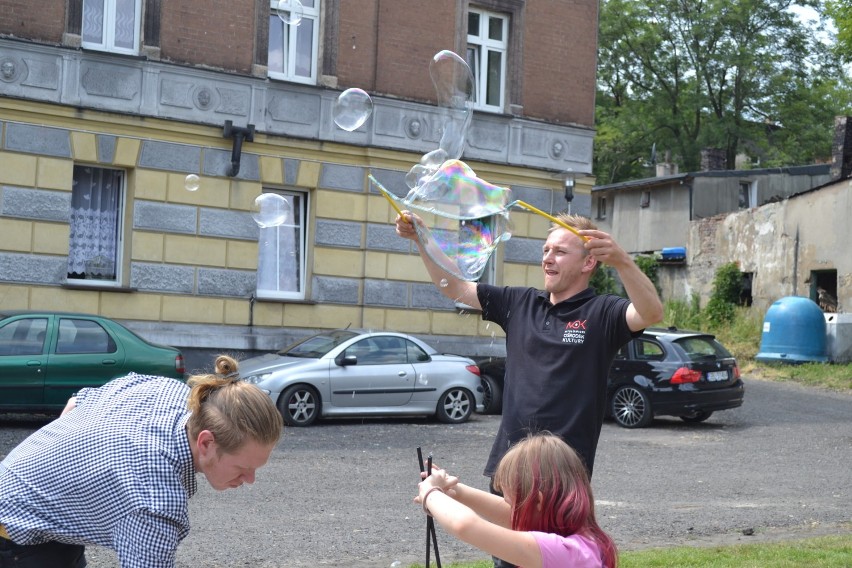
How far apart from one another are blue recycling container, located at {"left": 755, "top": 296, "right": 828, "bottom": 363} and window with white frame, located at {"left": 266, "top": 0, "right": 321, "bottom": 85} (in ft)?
47.6

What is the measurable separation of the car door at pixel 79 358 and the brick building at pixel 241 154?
12.4 ft

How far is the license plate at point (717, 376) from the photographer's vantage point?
17816 millimetres

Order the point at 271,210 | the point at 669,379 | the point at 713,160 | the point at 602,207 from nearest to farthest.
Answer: the point at 271,210 → the point at 669,379 → the point at 713,160 → the point at 602,207

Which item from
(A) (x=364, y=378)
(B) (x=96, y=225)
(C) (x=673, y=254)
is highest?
(C) (x=673, y=254)

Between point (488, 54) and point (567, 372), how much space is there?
59.9 ft

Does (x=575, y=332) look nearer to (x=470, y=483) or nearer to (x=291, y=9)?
(x=470, y=483)

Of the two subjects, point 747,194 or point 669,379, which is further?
point 747,194

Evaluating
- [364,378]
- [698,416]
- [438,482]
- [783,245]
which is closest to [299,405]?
[364,378]

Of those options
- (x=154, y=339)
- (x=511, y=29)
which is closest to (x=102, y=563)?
(x=154, y=339)

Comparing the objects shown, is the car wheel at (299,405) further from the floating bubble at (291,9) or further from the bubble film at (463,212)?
the bubble film at (463,212)

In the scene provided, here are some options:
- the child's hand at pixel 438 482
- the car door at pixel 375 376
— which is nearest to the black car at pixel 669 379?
the car door at pixel 375 376

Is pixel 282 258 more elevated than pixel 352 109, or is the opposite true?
pixel 352 109

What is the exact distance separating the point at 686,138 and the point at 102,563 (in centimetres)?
4663

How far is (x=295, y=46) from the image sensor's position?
66.6 feet
